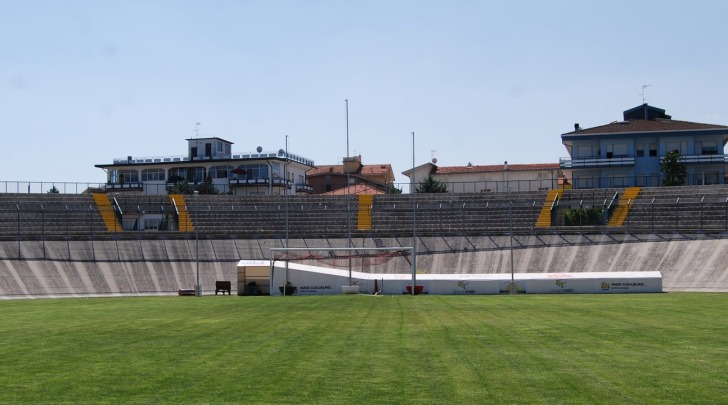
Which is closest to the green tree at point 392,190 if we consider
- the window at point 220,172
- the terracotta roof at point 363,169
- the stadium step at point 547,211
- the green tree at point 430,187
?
the green tree at point 430,187

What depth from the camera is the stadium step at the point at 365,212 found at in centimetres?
→ 8206

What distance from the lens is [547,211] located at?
80.6 metres

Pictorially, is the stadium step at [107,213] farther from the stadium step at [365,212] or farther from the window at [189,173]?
the window at [189,173]

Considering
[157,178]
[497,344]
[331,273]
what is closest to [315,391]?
[497,344]

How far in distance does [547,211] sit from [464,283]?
2559 centimetres

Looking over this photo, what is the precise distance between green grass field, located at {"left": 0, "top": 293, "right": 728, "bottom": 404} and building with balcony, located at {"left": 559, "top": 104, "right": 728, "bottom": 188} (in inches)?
2599

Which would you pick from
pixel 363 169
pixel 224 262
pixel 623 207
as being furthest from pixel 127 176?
pixel 623 207

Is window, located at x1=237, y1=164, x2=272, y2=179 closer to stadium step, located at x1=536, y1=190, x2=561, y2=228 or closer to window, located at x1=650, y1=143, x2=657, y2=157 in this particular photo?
stadium step, located at x1=536, y1=190, x2=561, y2=228

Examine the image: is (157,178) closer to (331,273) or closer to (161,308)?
(331,273)

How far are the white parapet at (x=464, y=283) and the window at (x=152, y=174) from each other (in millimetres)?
65720

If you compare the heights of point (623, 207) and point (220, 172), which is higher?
point (220, 172)

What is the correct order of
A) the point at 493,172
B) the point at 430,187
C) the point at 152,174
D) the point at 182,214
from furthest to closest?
the point at 493,172 < the point at 152,174 < the point at 430,187 < the point at 182,214

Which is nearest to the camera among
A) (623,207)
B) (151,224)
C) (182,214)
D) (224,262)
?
(224,262)

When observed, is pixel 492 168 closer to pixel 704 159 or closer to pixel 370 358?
pixel 704 159
